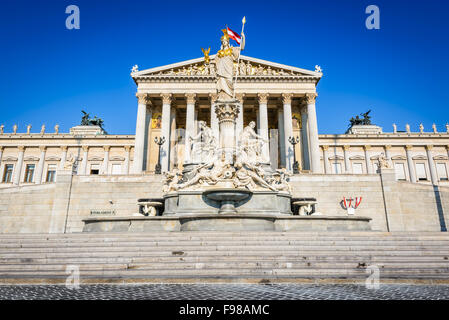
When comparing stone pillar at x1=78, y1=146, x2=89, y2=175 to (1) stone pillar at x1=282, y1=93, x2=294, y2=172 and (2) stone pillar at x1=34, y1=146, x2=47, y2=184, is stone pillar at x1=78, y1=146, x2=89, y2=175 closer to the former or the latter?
(2) stone pillar at x1=34, y1=146, x2=47, y2=184

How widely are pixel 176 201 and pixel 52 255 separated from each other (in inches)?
238

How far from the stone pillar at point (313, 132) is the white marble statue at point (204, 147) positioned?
83.0ft

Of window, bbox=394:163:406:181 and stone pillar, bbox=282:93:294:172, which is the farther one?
window, bbox=394:163:406:181

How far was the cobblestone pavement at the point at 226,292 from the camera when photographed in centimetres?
546

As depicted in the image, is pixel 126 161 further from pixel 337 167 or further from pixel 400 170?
pixel 400 170

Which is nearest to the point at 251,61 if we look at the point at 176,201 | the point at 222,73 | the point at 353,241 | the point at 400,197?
the point at 400,197

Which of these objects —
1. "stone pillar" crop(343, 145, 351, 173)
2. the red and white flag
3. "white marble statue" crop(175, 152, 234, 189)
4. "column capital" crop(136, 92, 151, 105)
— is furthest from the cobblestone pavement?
"stone pillar" crop(343, 145, 351, 173)

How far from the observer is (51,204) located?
24094 mm

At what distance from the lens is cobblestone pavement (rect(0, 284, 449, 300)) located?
5.46 metres

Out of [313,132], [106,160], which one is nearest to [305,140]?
[313,132]

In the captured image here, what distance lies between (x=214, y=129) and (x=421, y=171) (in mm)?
44575

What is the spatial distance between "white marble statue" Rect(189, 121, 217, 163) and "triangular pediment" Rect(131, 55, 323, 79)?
28.4 metres

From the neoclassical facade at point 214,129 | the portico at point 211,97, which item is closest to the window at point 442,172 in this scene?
the neoclassical facade at point 214,129
